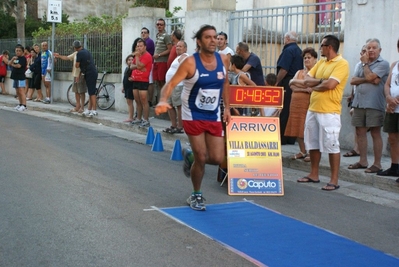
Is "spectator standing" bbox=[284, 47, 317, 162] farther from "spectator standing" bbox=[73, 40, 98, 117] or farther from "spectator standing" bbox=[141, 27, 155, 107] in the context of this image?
"spectator standing" bbox=[73, 40, 98, 117]

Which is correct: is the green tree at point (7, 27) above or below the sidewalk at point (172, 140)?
above

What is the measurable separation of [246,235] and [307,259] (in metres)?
0.83

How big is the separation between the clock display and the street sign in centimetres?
1217

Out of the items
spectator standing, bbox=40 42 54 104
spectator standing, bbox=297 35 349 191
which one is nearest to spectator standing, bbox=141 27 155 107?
spectator standing, bbox=40 42 54 104

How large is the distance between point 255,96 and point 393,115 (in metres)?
1.96

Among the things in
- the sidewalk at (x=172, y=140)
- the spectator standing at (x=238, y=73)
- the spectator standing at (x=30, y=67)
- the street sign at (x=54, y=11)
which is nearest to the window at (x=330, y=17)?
the sidewalk at (x=172, y=140)

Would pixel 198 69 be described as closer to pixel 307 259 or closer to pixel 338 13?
pixel 307 259

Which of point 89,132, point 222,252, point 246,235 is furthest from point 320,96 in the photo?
point 89,132

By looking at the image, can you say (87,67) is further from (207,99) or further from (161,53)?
(207,99)

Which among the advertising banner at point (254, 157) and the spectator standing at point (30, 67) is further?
the spectator standing at point (30, 67)

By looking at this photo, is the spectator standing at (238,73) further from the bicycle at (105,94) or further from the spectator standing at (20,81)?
the spectator standing at (20,81)

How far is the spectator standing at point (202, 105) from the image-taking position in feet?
21.9

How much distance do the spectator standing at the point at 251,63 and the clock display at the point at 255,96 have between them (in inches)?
73.1

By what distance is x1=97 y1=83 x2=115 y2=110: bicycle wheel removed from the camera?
18031 millimetres
